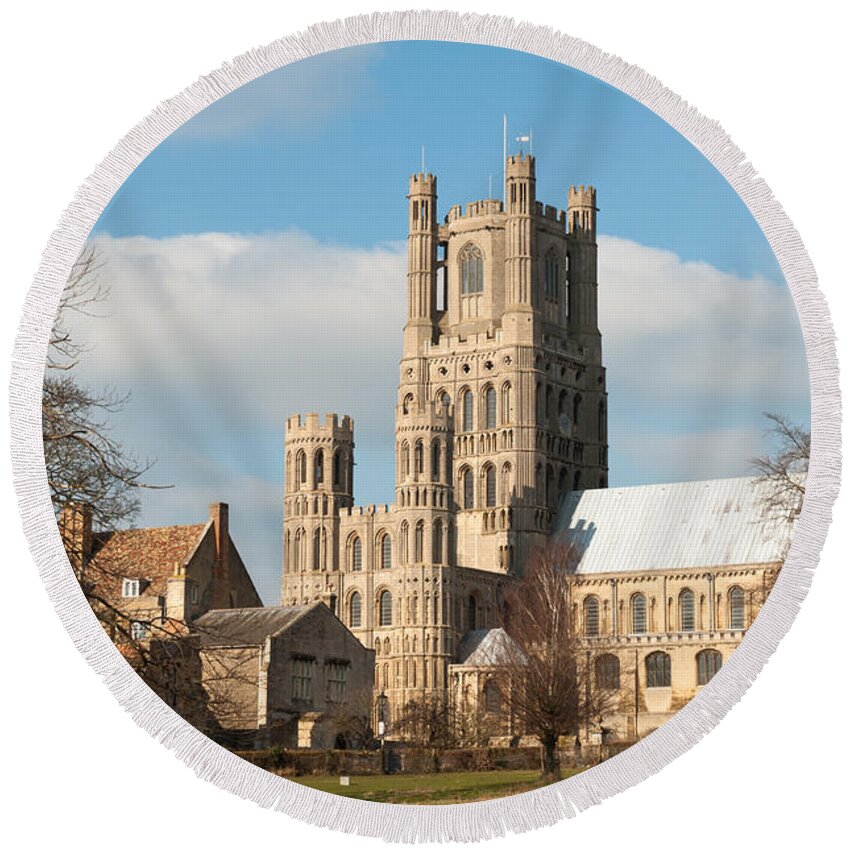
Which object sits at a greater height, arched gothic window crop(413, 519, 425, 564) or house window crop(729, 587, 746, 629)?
Answer: arched gothic window crop(413, 519, 425, 564)

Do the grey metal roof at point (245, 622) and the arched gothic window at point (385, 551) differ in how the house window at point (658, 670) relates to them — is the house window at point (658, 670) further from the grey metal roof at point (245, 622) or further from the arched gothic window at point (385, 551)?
the grey metal roof at point (245, 622)

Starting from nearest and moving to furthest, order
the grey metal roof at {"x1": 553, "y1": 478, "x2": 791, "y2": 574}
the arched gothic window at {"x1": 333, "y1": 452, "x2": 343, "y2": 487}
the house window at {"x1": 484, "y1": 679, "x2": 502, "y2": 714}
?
1. the house window at {"x1": 484, "y1": 679, "x2": 502, "y2": 714}
2. the arched gothic window at {"x1": 333, "y1": 452, "x2": 343, "y2": 487}
3. the grey metal roof at {"x1": 553, "y1": 478, "x2": 791, "y2": 574}

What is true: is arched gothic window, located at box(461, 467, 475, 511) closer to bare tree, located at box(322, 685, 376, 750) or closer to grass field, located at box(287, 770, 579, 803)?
bare tree, located at box(322, 685, 376, 750)

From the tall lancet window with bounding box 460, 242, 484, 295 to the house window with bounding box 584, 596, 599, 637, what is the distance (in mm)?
11132

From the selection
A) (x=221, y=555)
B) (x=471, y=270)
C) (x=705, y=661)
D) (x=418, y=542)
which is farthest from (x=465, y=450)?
(x=221, y=555)

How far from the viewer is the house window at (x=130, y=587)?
2405 centimetres

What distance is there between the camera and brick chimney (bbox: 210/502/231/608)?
73.7ft

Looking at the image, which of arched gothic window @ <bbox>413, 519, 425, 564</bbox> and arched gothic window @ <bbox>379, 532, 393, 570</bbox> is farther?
arched gothic window @ <bbox>379, 532, 393, 570</bbox>

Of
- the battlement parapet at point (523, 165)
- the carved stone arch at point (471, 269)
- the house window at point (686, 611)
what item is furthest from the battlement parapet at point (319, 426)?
the carved stone arch at point (471, 269)

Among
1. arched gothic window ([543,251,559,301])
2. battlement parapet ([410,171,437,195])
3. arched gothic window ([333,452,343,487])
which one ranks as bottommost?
battlement parapet ([410,171,437,195])

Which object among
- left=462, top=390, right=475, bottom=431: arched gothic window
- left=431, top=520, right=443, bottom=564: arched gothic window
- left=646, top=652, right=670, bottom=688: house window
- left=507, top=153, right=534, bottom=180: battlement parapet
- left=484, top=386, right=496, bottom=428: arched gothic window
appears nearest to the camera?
left=507, top=153, right=534, bottom=180: battlement parapet

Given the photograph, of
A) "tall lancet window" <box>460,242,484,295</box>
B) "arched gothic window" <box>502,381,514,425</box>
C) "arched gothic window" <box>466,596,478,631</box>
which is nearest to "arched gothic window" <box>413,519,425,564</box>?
"arched gothic window" <box>466,596,478,631</box>

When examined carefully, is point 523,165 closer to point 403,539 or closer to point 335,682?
point 335,682

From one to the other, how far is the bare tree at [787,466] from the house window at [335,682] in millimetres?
16339
